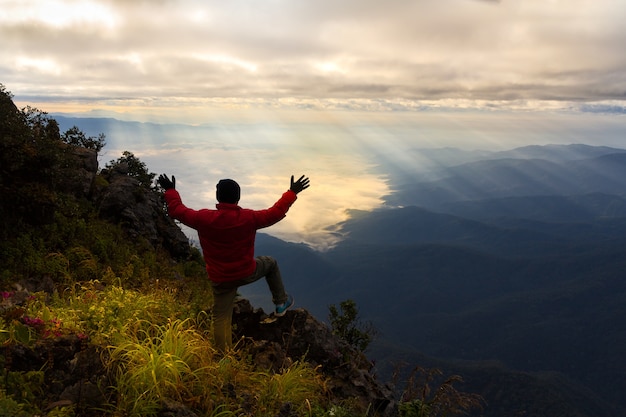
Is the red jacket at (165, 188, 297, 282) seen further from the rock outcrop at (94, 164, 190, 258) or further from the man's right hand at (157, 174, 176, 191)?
the rock outcrop at (94, 164, 190, 258)

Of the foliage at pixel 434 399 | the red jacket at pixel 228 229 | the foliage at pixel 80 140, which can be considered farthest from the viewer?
the foliage at pixel 80 140

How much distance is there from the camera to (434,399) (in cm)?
650

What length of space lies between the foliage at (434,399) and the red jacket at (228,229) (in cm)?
332

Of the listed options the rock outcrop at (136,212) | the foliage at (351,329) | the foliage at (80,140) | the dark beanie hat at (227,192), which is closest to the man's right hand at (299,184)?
the dark beanie hat at (227,192)

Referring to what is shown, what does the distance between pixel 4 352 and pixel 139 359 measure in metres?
1.46

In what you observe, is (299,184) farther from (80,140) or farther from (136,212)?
(80,140)

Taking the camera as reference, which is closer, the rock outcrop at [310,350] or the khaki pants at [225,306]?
the khaki pants at [225,306]

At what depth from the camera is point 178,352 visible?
530 centimetres

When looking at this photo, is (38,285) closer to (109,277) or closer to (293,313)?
(109,277)

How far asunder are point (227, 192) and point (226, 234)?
680 millimetres

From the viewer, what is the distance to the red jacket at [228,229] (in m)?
6.60

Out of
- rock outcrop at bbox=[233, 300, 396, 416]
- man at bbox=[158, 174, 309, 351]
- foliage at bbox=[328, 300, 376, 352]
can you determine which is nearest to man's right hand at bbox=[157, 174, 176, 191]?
man at bbox=[158, 174, 309, 351]

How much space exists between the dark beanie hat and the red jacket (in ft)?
0.27

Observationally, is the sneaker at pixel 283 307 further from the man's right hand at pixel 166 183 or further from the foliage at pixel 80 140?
the foliage at pixel 80 140
